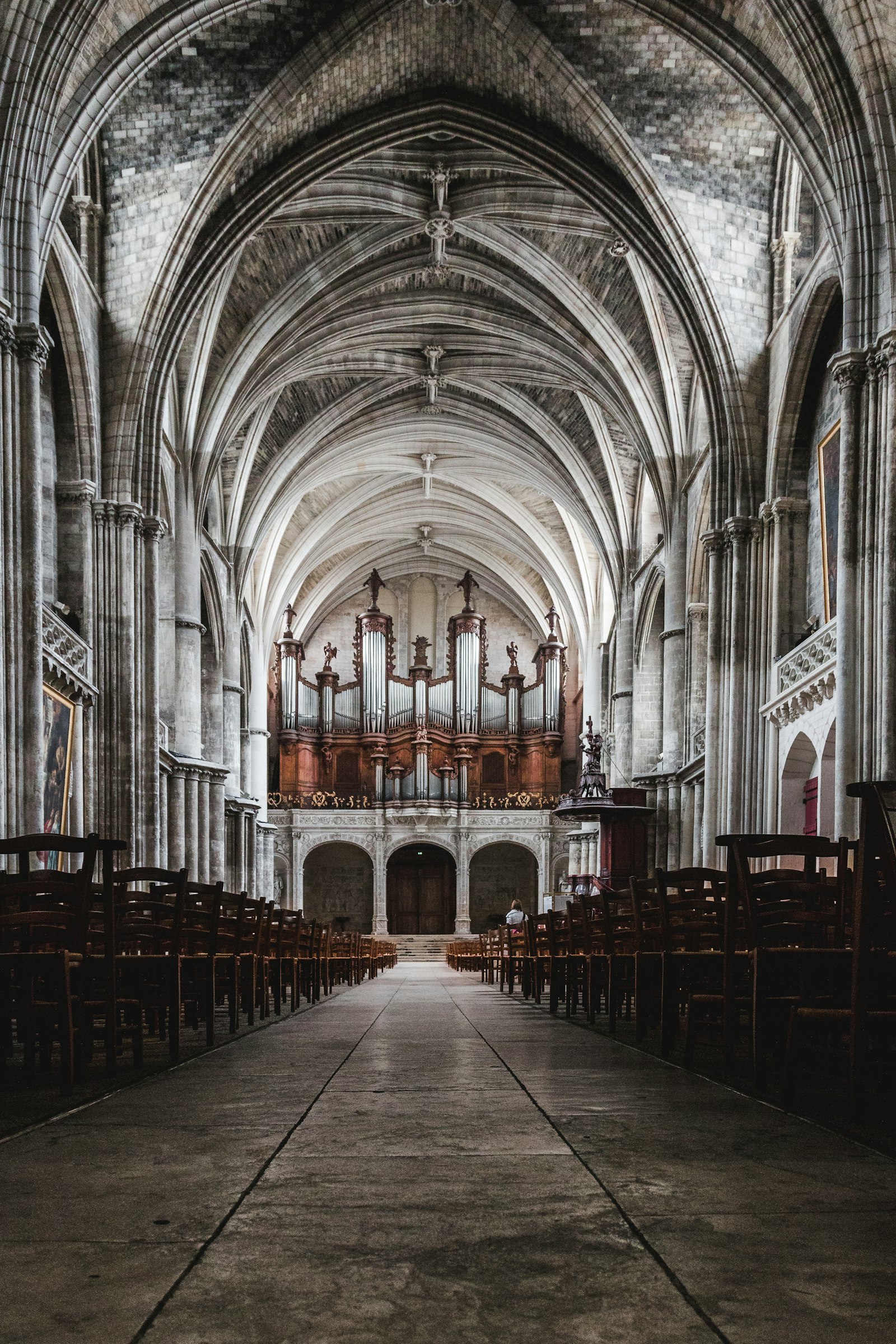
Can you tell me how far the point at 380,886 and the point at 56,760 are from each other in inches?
991

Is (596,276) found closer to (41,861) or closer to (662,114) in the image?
(662,114)

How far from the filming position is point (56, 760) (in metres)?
15.9

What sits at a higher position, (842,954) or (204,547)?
(204,547)

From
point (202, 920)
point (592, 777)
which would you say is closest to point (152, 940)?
point (202, 920)

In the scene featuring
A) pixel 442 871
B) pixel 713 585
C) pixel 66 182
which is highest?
pixel 66 182

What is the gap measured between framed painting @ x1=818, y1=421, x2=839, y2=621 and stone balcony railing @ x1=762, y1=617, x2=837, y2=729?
0.52 meters

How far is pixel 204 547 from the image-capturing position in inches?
1061

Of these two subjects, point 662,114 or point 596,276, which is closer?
point 662,114

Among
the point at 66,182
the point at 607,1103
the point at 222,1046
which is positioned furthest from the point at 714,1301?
the point at 66,182

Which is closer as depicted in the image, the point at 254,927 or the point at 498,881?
the point at 254,927

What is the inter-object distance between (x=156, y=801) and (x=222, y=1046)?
11.5 metres

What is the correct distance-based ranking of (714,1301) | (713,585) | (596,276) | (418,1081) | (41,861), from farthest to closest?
1. (596,276)
2. (713,585)
3. (41,861)
4. (418,1081)
5. (714,1301)

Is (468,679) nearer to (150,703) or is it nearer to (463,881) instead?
(463,881)

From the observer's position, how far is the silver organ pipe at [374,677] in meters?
42.2
